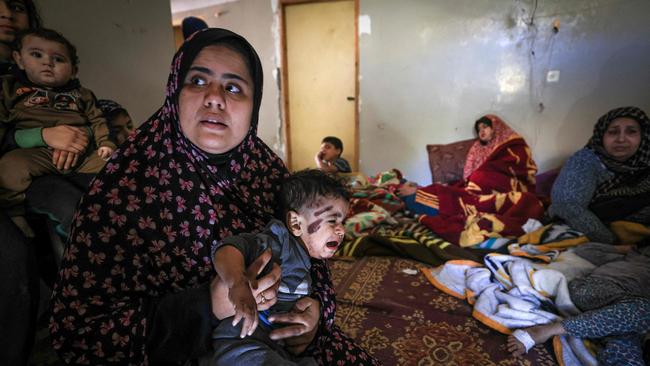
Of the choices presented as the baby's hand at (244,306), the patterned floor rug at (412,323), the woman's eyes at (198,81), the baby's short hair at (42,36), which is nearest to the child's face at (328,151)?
the patterned floor rug at (412,323)

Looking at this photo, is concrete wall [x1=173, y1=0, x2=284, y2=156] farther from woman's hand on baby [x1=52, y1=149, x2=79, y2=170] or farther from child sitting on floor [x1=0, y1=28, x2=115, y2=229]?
woman's hand on baby [x1=52, y1=149, x2=79, y2=170]

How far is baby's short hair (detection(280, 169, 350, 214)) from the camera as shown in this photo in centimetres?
110

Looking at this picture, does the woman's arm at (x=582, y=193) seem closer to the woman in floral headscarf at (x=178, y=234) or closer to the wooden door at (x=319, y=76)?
the woman in floral headscarf at (x=178, y=234)

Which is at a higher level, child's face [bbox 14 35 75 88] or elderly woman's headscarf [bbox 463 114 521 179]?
child's face [bbox 14 35 75 88]

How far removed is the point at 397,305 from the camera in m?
1.87

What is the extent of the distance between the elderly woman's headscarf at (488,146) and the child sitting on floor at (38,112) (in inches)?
134

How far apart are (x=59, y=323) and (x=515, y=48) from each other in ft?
15.2

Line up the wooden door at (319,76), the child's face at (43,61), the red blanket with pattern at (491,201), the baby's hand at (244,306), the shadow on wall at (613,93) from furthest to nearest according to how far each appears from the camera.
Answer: the wooden door at (319,76)
the shadow on wall at (613,93)
the red blanket with pattern at (491,201)
the child's face at (43,61)
the baby's hand at (244,306)

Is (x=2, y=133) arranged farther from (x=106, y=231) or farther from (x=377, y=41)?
(x=377, y=41)

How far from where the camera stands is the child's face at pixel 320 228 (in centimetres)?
107

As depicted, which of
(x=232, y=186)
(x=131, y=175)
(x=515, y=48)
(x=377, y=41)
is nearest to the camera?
(x=131, y=175)

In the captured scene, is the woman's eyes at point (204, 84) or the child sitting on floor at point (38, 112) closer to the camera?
the woman's eyes at point (204, 84)

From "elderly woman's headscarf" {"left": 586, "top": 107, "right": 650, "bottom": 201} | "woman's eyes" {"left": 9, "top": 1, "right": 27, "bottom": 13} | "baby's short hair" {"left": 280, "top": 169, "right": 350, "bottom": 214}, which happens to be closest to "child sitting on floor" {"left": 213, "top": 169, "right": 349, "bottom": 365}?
"baby's short hair" {"left": 280, "top": 169, "right": 350, "bottom": 214}

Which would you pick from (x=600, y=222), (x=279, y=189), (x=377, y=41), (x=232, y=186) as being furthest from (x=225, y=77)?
(x=377, y=41)
